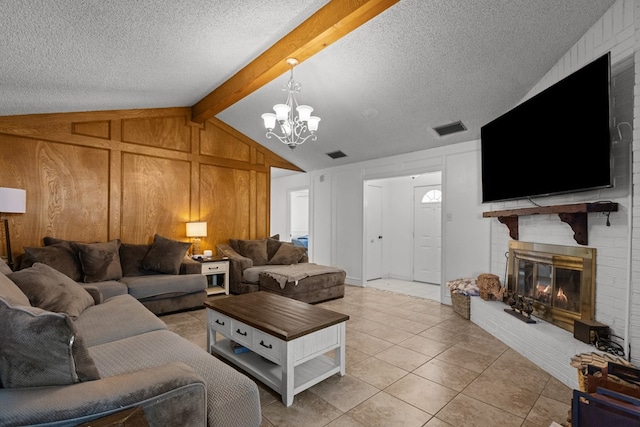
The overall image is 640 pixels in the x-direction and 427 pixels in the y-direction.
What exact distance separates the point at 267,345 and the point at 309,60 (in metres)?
2.92

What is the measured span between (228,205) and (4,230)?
2904 mm

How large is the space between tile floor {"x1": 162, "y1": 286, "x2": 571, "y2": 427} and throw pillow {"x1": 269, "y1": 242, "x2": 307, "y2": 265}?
189 cm

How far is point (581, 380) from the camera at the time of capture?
6.38 ft

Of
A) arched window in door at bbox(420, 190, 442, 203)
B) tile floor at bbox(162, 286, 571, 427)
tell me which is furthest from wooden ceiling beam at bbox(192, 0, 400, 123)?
arched window in door at bbox(420, 190, 442, 203)

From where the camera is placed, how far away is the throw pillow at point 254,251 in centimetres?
528

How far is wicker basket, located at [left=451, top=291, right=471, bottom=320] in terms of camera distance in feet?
12.5

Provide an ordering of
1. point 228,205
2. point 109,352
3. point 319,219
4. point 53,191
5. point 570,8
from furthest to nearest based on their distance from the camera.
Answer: point 319,219
point 228,205
point 53,191
point 570,8
point 109,352

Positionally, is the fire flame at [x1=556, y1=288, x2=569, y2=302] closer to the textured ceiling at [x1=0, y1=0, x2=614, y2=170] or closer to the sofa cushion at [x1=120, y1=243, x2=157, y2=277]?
the textured ceiling at [x1=0, y1=0, x2=614, y2=170]

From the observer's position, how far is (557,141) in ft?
8.68

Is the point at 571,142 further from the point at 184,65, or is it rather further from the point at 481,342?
the point at 184,65

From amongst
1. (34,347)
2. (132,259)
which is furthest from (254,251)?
(34,347)

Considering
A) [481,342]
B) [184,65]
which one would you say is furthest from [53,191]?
[481,342]

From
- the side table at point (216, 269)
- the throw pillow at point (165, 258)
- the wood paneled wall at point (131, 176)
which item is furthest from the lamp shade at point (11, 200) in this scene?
the side table at point (216, 269)

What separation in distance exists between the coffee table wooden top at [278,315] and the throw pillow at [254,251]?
92.6 inches
